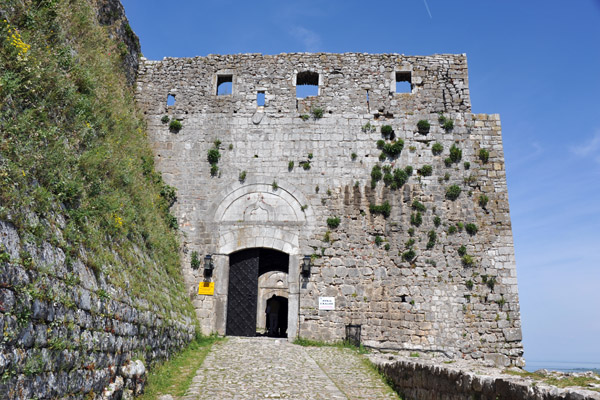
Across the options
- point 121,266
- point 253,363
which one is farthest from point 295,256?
point 121,266

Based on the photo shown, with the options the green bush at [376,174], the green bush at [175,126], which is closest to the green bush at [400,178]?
the green bush at [376,174]

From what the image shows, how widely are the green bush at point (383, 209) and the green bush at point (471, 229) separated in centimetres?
200

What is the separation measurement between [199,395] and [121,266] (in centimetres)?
194

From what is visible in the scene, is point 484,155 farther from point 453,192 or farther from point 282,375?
point 282,375

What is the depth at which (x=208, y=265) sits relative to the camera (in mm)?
11859

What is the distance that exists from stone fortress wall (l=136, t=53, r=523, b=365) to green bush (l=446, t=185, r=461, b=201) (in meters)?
0.09

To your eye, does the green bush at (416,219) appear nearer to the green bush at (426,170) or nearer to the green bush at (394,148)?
the green bush at (426,170)

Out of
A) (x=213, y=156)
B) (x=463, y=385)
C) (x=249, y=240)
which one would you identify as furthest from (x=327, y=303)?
(x=463, y=385)

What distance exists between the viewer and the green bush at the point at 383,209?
12.1 m

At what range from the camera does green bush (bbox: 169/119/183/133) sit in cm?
1316

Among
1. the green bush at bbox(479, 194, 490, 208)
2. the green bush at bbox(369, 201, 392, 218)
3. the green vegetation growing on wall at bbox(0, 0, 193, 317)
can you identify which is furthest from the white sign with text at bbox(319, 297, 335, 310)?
the green bush at bbox(479, 194, 490, 208)

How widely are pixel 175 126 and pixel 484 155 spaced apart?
8.54 m

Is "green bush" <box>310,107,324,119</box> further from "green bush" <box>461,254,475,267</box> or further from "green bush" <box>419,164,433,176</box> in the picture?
"green bush" <box>461,254,475,267</box>

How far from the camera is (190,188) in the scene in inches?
502
